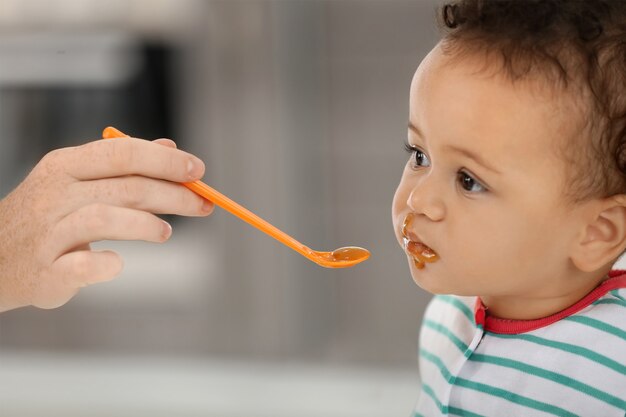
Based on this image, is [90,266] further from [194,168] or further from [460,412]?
[460,412]

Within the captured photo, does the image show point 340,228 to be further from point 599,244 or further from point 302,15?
point 599,244

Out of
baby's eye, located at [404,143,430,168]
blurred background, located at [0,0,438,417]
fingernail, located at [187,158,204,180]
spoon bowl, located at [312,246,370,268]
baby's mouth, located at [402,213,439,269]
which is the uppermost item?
fingernail, located at [187,158,204,180]

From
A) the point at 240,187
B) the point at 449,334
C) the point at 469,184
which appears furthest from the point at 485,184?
the point at 240,187

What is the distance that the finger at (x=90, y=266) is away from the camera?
2.48ft

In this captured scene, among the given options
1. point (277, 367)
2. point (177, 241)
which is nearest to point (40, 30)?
point (177, 241)

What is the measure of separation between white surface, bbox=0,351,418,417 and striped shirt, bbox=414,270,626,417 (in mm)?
1140

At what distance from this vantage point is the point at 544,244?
0.81 m

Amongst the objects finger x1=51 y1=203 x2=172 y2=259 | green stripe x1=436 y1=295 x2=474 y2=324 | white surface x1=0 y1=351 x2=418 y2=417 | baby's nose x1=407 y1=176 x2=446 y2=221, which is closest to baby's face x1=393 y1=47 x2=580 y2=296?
baby's nose x1=407 y1=176 x2=446 y2=221

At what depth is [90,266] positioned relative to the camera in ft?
2.47

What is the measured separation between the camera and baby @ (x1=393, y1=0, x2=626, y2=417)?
76cm

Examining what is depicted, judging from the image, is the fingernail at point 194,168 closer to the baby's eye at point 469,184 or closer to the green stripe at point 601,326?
the baby's eye at point 469,184

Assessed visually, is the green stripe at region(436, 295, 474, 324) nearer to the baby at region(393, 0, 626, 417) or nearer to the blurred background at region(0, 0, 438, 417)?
the baby at region(393, 0, 626, 417)

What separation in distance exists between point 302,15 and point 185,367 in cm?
91

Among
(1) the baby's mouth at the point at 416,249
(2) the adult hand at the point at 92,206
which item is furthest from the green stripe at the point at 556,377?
(2) the adult hand at the point at 92,206
